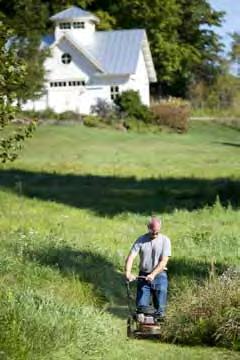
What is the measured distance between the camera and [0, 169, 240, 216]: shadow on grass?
26.0 meters

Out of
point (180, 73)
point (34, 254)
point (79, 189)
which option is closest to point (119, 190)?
point (79, 189)

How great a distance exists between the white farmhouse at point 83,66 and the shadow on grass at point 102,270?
5099 centimetres

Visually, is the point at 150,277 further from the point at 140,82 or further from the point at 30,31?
the point at 140,82

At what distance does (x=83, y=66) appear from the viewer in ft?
225

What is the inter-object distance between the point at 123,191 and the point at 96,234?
9125 mm

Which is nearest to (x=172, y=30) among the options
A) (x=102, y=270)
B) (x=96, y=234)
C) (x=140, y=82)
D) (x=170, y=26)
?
(x=170, y=26)

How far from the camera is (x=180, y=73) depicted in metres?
82.9

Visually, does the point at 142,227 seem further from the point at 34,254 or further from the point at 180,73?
the point at 180,73

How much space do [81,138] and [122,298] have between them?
118 feet

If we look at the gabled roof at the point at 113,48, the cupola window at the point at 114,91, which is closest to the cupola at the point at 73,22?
the gabled roof at the point at 113,48

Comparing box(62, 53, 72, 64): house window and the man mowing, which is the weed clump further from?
box(62, 53, 72, 64): house window

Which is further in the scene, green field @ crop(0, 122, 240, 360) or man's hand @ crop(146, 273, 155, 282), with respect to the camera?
man's hand @ crop(146, 273, 155, 282)

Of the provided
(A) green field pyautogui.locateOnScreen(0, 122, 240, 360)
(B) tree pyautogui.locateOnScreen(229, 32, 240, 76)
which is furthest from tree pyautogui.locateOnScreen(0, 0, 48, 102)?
(B) tree pyautogui.locateOnScreen(229, 32, 240, 76)

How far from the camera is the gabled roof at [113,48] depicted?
222 ft
